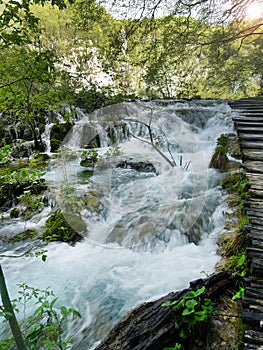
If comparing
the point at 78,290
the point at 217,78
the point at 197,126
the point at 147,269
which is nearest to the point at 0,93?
the point at 78,290

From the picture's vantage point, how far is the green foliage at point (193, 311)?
194 centimetres

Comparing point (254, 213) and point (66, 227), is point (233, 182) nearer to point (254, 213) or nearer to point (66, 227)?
point (254, 213)

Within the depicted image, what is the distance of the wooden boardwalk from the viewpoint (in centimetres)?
168

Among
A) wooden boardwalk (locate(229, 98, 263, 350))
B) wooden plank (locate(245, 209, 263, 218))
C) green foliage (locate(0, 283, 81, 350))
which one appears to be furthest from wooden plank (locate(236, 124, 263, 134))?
green foliage (locate(0, 283, 81, 350))

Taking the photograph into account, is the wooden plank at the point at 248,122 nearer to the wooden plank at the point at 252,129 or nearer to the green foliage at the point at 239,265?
the wooden plank at the point at 252,129

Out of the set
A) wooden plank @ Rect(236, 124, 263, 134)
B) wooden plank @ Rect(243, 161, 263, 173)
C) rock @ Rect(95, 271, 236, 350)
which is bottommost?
rock @ Rect(95, 271, 236, 350)

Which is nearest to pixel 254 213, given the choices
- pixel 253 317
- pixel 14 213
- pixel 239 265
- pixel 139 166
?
pixel 239 265

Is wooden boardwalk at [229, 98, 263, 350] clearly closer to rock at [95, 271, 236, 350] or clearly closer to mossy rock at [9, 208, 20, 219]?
rock at [95, 271, 236, 350]

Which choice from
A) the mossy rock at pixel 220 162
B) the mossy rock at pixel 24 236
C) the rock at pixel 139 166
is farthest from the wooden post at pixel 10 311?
the rock at pixel 139 166

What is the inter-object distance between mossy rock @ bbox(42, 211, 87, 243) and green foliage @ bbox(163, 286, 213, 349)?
3.60 meters

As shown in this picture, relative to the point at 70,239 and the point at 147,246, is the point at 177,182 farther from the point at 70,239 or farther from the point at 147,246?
the point at 70,239

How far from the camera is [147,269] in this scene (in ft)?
13.1

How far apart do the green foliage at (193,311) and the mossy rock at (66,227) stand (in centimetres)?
360

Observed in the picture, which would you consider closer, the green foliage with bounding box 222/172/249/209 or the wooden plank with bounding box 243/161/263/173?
the wooden plank with bounding box 243/161/263/173
